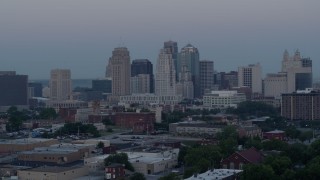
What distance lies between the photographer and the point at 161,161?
24.0 m

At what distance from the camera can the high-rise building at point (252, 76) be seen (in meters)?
77.6

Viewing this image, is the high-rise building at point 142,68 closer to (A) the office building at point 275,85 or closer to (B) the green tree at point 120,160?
(A) the office building at point 275,85

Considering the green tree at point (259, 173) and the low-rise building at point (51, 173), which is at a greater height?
the green tree at point (259, 173)

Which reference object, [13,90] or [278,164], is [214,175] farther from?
[13,90]

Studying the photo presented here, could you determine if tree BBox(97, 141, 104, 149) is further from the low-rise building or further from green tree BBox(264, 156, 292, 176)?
A: green tree BBox(264, 156, 292, 176)

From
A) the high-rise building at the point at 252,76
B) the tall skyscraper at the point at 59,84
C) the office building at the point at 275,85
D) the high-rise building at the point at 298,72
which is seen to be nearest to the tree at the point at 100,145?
the high-rise building at the point at 298,72

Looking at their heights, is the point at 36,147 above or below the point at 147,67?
below

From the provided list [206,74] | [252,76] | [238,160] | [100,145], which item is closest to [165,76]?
[206,74]

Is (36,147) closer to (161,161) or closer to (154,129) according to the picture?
(161,161)

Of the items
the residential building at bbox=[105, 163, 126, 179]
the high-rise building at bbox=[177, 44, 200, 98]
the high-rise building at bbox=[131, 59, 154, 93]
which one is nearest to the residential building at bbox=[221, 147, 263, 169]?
the residential building at bbox=[105, 163, 126, 179]

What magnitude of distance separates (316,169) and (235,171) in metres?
2.44

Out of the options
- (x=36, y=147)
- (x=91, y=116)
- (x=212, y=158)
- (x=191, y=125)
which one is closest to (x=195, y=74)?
(x=91, y=116)

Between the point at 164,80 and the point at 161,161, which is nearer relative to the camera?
the point at 161,161

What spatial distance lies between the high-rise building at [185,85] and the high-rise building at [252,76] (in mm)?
5608
